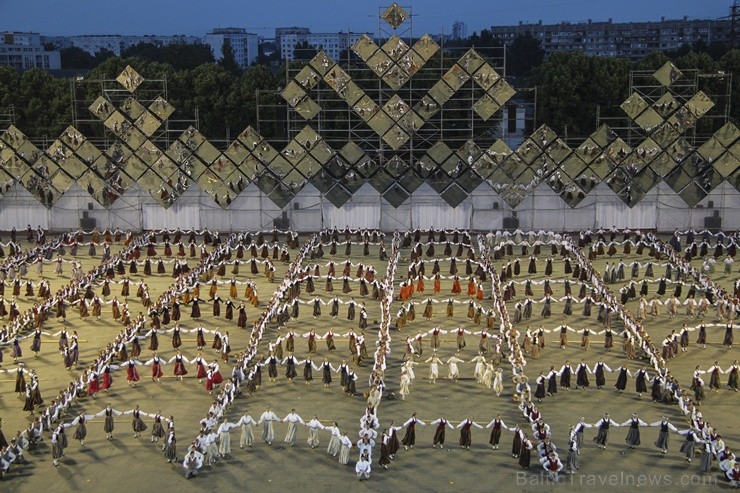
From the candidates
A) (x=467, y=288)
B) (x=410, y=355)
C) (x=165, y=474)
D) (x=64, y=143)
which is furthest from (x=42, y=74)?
(x=165, y=474)

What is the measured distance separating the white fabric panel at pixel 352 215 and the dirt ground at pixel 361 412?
1070 cm

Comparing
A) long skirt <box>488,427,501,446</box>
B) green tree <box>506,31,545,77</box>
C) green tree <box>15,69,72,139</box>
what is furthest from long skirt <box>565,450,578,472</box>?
green tree <box>506,31,545,77</box>

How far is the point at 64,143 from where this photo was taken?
37594 mm

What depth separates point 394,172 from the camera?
3672 cm

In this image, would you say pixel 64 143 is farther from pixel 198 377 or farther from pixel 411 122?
pixel 198 377

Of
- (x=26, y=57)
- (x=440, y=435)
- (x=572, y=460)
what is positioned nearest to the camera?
(x=572, y=460)

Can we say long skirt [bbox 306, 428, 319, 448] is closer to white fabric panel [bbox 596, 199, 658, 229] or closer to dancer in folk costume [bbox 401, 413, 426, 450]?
dancer in folk costume [bbox 401, 413, 426, 450]

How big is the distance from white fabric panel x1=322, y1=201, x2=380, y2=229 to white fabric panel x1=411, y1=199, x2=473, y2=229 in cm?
152

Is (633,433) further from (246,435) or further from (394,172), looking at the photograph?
(394,172)

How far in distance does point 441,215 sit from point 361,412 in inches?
726

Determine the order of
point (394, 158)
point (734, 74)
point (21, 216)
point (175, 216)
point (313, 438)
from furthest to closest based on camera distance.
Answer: point (734, 74)
point (21, 216)
point (175, 216)
point (394, 158)
point (313, 438)

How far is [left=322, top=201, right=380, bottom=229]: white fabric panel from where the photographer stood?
36906mm

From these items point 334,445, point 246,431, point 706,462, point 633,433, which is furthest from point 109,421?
point 706,462

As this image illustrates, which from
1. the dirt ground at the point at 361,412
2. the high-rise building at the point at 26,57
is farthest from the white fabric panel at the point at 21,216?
the high-rise building at the point at 26,57
